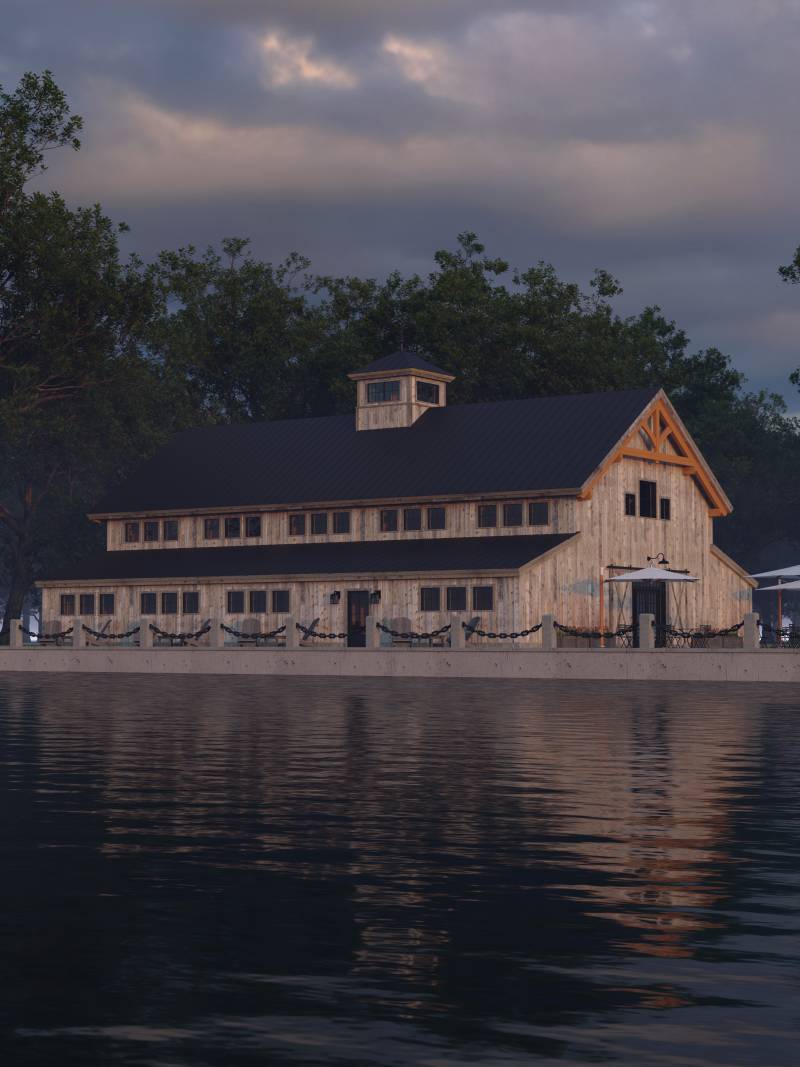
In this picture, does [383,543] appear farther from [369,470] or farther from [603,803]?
[603,803]

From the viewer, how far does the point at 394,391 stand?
7150 centimetres

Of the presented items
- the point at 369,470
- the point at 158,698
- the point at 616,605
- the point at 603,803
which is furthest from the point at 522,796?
the point at 369,470

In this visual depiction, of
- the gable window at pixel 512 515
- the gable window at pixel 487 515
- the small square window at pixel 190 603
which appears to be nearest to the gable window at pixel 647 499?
the gable window at pixel 512 515

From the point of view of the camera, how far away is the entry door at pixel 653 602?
210 feet

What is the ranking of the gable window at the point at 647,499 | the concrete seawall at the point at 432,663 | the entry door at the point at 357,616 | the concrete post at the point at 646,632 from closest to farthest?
the concrete seawall at the point at 432,663, the concrete post at the point at 646,632, the entry door at the point at 357,616, the gable window at the point at 647,499

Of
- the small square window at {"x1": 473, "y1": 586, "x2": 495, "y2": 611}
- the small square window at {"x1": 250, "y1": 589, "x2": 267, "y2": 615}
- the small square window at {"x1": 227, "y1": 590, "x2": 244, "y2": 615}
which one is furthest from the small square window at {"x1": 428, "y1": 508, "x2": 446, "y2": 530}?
the small square window at {"x1": 227, "y1": 590, "x2": 244, "y2": 615}

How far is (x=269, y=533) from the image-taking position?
226 ft

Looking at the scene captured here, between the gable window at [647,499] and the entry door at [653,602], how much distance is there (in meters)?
2.58

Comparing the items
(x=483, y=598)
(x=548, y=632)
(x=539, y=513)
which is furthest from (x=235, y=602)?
(x=548, y=632)

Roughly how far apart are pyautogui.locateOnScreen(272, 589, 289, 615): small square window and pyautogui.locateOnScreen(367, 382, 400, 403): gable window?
11.0 meters

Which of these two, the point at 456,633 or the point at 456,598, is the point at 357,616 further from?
the point at 456,633

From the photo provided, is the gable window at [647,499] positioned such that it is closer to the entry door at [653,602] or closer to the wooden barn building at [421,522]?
the wooden barn building at [421,522]

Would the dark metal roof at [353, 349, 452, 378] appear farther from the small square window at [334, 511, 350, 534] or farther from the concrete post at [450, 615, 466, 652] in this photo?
the concrete post at [450, 615, 466, 652]

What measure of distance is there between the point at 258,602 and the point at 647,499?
1476 cm
